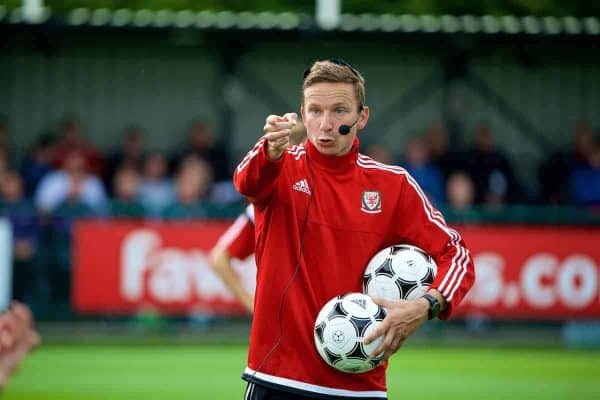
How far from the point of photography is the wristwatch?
5594 millimetres

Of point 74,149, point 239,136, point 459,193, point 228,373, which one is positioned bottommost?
point 228,373

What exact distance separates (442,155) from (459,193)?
1.50m

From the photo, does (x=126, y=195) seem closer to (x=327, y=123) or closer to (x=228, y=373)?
(x=228, y=373)

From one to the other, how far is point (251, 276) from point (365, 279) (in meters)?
9.38

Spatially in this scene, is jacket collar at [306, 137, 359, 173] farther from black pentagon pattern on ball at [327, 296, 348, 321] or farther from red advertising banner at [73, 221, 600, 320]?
red advertising banner at [73, 221, 600, 320]

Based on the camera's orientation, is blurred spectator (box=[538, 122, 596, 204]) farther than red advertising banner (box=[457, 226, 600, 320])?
Yes

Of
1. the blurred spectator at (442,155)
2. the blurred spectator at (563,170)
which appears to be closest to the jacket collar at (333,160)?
the blurred spectator at (442,155)

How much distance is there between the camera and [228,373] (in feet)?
44.4

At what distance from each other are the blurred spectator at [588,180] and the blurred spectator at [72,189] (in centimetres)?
682

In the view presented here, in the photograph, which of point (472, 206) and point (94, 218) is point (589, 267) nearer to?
point (472, 206)

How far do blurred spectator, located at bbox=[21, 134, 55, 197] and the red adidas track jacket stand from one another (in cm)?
1198

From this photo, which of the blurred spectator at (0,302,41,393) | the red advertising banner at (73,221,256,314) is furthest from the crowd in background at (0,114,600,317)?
the blurred spectator at (0,302,41,393)

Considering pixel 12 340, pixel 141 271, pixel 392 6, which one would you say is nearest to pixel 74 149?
pixel 141 271

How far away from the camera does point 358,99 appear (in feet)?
18.7
